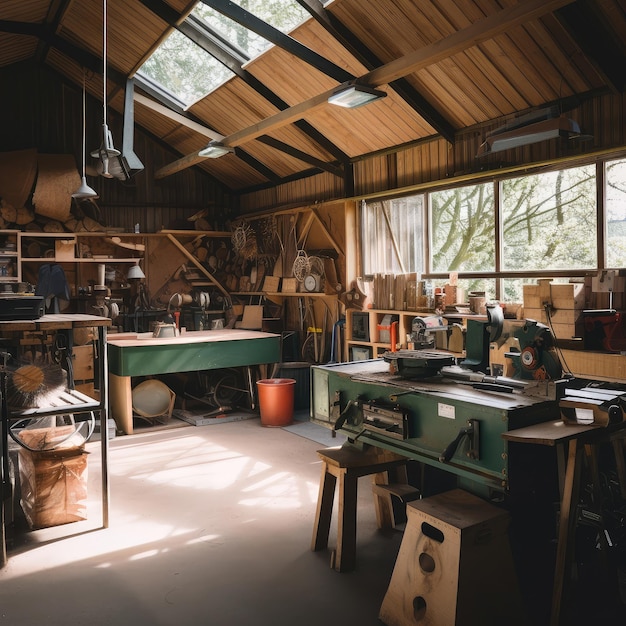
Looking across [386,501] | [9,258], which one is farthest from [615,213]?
[9,258]

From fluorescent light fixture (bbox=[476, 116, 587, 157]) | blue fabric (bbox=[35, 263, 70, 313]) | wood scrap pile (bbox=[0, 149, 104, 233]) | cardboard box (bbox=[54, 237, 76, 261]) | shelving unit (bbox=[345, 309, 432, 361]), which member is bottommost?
shelving unit (bbox=[345, 309, 432, 361])

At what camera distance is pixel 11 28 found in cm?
819

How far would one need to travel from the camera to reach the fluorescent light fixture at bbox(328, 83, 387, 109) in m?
5.33

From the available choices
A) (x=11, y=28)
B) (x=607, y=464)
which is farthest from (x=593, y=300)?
(x=11, y=28)

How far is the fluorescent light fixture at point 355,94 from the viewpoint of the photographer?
→ 533cm

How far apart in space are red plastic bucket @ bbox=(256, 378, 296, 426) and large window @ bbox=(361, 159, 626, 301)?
189 centimetres

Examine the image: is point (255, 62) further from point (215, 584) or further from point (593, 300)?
point (215, 584)

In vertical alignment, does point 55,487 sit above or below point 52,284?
below

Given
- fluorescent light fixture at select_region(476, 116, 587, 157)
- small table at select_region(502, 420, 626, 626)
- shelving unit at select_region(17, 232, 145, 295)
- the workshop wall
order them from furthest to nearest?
the workshop wall
shelving unit at select_region(17, 232, 145, 295)
fluorescent light fixture at select_region(476, 116, 587, 157)
small table at select_region(502, 420, 626, 626)

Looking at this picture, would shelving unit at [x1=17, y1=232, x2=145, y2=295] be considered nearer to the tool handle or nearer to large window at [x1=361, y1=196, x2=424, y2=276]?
large window at [x1=361, y1=196, x2=424, y2=276]

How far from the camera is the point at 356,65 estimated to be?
634 cm

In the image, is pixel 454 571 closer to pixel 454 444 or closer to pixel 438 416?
pixel 454 444

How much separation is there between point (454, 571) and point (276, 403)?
4.56 m

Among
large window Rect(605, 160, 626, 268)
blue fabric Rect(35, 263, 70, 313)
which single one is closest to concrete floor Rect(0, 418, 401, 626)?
large window Rect(605, 160, 626, 268)
